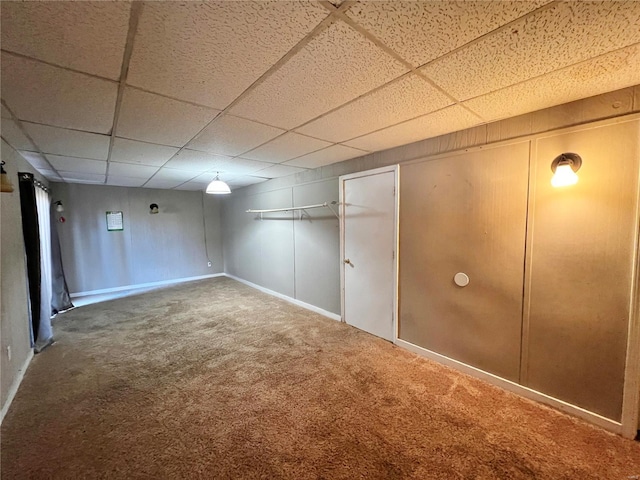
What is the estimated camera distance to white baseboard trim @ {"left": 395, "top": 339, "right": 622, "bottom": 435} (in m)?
1.76

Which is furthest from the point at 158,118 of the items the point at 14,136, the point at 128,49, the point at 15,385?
the point at 15,385

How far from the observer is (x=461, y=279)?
2428 mm

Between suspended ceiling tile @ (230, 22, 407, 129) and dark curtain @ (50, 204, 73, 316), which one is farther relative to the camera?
dark curtain @ (50, 204, 73, 316)

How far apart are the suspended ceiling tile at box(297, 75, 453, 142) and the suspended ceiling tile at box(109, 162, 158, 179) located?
2884 mm

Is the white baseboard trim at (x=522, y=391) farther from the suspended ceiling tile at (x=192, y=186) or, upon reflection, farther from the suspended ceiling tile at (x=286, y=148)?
the suspended ceiling tile at (x=192, y=186)

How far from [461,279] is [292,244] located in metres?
2.89

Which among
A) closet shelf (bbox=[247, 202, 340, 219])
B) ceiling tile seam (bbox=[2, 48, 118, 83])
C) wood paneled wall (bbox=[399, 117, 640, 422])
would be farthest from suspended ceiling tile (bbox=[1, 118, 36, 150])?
wood paneled wall (bbox=[399, 117, 640, 422])

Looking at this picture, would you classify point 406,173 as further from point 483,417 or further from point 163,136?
point 163,136

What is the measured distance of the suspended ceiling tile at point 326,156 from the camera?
2.97 m

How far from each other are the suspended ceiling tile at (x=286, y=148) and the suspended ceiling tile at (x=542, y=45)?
4.55 feet

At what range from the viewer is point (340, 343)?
3.05 metres

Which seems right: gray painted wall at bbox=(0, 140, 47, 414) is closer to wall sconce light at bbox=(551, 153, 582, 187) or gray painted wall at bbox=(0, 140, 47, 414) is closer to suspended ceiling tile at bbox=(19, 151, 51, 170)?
suspended ceiling tile at bbox=(19, 151, 51, 170)

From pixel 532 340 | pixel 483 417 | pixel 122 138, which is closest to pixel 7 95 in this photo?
pixel 122 138

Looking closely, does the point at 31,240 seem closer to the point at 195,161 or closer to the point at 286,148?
the point at 195,161
